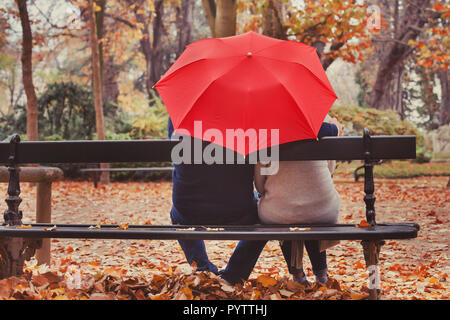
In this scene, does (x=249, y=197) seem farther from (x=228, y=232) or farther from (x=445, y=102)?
(x=445, y=102)

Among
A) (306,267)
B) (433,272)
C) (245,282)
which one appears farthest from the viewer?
(306,267)

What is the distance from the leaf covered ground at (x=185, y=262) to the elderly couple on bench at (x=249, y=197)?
0.29 m

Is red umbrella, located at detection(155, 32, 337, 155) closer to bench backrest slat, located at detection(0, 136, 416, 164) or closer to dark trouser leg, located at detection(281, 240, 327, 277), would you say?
bench backrest slat, located at detection(0, 136, 416, 164)

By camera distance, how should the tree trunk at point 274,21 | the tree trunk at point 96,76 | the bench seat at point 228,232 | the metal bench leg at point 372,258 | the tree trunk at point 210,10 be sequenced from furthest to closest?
the tree trunk at point 96,76
the tree trunk at point 274,21
the tree trunk at point 210,10
the metal bench leg at point 372,258
the bench seat at point 228,232

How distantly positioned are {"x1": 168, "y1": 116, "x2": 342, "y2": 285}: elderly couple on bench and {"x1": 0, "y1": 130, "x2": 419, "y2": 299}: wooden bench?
0.13 meters

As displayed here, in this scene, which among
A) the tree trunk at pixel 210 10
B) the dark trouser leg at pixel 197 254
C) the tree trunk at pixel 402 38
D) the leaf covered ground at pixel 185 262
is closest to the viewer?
the leaf covered ground at pixel 185 262

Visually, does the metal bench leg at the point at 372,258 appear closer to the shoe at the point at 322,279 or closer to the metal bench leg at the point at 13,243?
the shoe at the point at 322,279

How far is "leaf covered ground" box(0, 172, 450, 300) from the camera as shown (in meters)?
2.92

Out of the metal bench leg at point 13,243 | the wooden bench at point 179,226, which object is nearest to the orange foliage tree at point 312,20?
the wooden bench at point 179,226

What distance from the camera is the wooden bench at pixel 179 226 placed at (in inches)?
106

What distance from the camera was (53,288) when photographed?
2.97 metres

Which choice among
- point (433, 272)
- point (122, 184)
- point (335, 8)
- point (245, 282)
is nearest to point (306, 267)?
point (433, 272)
